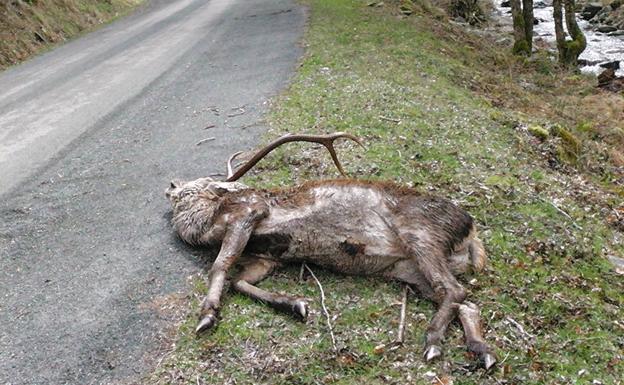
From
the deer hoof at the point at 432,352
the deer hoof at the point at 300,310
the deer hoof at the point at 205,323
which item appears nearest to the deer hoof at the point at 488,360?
the deer hoof at the point at 432,352

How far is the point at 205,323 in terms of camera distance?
4.90 metres

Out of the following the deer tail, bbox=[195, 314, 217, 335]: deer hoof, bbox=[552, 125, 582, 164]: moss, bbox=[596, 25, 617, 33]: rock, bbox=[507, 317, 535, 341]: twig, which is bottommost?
bbox=[596, 25, 617, 33]: rock

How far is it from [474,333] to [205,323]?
199 cm

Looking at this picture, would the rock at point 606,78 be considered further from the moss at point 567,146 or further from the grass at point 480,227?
the moss at point 567,146

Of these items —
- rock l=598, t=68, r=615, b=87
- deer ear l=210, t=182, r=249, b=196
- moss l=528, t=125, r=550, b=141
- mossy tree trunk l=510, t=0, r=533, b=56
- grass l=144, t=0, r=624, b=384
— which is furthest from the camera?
mossy tree trunk l=510, t=0, r=533, b=56

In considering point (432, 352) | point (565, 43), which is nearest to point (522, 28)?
point (565, 43)

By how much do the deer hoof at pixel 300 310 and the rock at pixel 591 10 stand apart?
85.6 ft

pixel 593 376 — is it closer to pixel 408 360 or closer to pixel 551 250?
pixel 408 360

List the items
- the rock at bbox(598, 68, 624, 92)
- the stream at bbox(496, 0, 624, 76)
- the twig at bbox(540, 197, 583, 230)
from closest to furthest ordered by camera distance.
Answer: the twig at bbox(540, 197, 583, 230)
the rock at bbox(598, 68, 624, 92)
the stream at bbox(496, 0, 624, 76)

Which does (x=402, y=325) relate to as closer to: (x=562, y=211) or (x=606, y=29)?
(x=562, y=211)

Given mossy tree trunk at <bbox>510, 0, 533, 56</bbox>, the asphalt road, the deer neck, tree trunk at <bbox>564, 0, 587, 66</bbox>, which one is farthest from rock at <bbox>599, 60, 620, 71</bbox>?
the deer neck

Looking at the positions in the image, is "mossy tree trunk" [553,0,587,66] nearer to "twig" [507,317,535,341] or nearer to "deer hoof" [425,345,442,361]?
"twig" [507,317,535,341]

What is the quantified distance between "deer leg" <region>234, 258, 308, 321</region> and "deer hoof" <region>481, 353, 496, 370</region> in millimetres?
1363

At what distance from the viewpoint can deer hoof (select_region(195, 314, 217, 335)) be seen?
4.88 m
